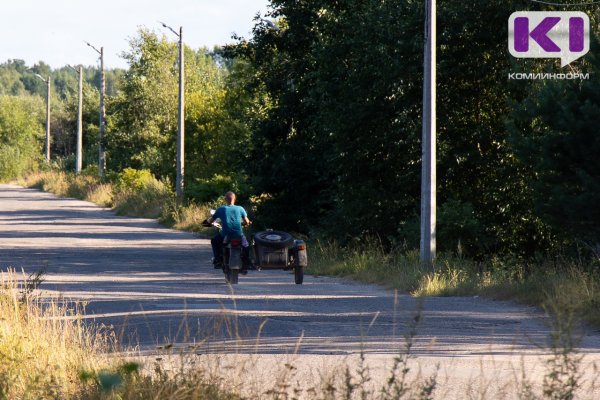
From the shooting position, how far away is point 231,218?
21375mm

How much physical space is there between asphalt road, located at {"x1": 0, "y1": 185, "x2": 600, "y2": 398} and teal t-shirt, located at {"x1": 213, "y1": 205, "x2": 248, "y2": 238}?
3.02 ft

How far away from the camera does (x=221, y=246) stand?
22.1 metres

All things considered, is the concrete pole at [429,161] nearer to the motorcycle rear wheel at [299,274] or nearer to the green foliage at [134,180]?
the motorcycle rear wheel at [299,274]

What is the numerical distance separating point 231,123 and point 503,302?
29.7 metres

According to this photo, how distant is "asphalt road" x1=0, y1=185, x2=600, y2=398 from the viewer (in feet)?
39.3

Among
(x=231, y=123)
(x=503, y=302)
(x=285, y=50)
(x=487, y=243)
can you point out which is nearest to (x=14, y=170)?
(x=231, y=123)

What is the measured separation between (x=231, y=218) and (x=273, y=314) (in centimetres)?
574

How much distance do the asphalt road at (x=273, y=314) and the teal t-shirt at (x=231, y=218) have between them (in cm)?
92

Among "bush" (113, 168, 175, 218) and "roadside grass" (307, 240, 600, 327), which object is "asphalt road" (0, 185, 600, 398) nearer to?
"roadside grass" (307, 240, 600, 327)

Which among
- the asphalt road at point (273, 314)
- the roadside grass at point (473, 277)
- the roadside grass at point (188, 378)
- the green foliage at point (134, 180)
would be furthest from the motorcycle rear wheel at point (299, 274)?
the green foliage at point (134, 180)

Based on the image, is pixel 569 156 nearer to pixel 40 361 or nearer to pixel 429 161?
pixel 429 161

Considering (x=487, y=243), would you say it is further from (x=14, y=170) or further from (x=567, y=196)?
(x=14, y=170)

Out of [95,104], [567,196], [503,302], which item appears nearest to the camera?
[503,302]

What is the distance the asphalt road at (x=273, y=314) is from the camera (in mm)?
11984
